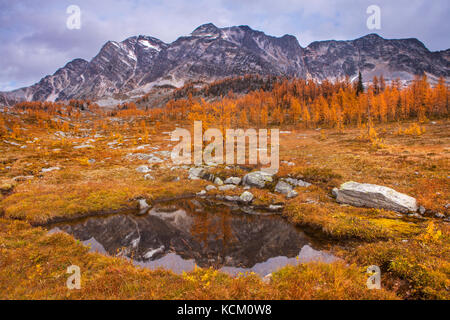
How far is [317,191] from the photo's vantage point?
68.2 feet

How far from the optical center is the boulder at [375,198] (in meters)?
15.1

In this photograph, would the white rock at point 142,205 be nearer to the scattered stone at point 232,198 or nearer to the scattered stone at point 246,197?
the scattered stone at point 232,198

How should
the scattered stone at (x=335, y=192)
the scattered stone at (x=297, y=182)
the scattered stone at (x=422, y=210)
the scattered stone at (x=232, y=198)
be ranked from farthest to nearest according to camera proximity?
the scattered stone at (x=297, y=182), the scattered stone at (x=232, y=198), the scattered stone at (x=335, y=192), the scattered stone at (x=422, y=210)

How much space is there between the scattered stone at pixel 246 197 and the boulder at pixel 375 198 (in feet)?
27.6

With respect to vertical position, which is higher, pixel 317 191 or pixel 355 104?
pixel 355 104

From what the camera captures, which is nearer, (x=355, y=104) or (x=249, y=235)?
(x=249, y=235)

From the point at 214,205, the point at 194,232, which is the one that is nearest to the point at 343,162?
the point at 214,205

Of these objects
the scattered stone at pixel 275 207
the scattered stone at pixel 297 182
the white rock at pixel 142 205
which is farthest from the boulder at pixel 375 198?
the white rock at pixel 142 205

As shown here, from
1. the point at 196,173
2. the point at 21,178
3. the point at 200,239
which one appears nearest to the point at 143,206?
the point at 200,239

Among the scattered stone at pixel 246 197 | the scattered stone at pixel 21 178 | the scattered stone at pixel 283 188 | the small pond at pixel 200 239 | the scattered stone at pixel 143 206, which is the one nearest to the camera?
the small pond at pixel 200 239

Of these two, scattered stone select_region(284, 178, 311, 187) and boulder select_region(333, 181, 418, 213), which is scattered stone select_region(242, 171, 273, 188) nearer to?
scattered stone select_region(284, 178, 311, 187)

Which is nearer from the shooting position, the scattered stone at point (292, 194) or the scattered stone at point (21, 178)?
the scattered stone at point (292, 194)

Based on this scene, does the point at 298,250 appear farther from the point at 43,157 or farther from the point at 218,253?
the point at 43,157

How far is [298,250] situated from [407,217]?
340 inches
